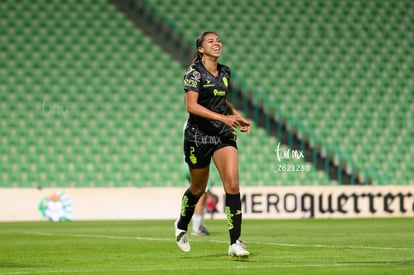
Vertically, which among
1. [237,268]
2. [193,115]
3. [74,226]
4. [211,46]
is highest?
[211,46]

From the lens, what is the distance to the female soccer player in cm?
831

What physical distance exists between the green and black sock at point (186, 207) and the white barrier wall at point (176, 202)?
953 centimetres

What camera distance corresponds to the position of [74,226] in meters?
16.2

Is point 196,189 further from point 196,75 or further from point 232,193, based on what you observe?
point 196,75

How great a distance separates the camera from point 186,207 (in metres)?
9.05

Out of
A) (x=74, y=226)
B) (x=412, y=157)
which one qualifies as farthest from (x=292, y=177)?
(x=74, y=226)

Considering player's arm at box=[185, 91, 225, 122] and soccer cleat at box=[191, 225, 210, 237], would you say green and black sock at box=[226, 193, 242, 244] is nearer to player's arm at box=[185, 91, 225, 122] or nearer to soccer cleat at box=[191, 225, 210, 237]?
player's arm at box=[185, 91, 225, 122]

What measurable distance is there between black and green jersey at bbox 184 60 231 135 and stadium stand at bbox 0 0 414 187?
37.1 ft

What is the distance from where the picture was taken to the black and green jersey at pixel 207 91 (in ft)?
28.0

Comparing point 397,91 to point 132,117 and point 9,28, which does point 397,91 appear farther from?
point 9,28

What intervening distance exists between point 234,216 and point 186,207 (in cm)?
85

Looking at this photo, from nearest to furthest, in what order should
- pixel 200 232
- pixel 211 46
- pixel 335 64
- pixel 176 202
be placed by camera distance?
pixel 211 46
pixel 200 232
pixel 176 202
pixel 335 64

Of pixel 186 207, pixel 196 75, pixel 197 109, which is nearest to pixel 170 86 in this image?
pixel 186 207

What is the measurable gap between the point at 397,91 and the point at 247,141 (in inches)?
168
